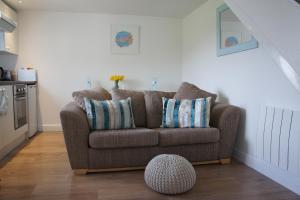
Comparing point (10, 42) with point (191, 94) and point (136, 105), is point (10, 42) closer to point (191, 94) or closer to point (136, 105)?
point (136, 105)

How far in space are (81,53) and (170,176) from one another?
3.36 m

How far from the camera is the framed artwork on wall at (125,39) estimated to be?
479cm

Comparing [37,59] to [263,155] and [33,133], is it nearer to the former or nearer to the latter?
[33,133]

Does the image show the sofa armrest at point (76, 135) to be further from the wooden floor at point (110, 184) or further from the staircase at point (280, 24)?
the staircase at point (280, 24)

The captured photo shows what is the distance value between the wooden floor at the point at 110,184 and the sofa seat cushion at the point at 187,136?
333 millimetres

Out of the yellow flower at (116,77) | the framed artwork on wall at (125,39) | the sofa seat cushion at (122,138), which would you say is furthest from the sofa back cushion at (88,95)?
the framed artwork on wall at (125,39)

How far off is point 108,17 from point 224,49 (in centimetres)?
244

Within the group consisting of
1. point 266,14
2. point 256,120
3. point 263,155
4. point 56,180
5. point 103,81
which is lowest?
point 56,180

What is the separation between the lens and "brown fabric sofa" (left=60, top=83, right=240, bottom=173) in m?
2.54

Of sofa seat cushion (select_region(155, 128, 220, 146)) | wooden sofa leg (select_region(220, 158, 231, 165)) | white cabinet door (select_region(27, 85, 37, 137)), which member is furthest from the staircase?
white cabinet door (select_region(27, 85, 37, 137))

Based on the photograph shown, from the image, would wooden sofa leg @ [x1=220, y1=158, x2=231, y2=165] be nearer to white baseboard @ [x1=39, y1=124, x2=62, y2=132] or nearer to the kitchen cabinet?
white baseboard @ [x1=39, y1=124, x2=62, y2=132]

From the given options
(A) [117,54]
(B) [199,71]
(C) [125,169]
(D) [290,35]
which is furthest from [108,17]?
(D) [290,35]

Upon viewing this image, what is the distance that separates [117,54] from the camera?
4852mm

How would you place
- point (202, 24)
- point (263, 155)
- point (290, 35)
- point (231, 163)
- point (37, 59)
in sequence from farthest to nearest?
point (37, 59)
point (202, 24)
point (231, 163)
point (263, 155)
point (290, 35)
